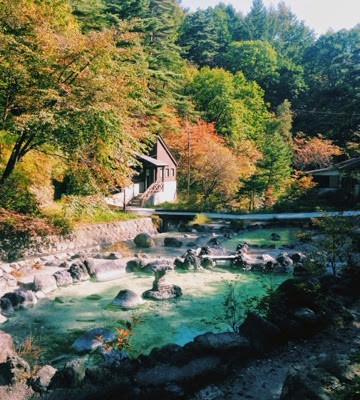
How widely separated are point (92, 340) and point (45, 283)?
15.2 feet

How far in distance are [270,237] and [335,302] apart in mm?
14458

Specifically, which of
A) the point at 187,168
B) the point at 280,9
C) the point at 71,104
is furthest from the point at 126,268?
the point at 280,9

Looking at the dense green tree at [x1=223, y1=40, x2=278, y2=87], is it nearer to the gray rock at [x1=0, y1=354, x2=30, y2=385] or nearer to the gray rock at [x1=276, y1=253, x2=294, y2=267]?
the gray rock at [x1=276, y1=253, x2=294, y2=267]

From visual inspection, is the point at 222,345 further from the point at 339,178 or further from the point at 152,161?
the point at 339,178

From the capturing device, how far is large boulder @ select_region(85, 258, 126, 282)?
45.4ft

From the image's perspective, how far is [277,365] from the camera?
662cm

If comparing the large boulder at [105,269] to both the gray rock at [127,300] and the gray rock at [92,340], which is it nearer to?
the gray rock at [127,300]

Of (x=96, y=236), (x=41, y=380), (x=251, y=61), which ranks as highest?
(x=251, y=61)

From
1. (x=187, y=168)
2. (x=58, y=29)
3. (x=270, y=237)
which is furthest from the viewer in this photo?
(x=187, y=168)

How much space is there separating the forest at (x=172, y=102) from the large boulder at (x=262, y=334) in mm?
10292

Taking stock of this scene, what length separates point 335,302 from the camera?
862 centimetres

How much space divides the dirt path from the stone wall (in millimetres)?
12625

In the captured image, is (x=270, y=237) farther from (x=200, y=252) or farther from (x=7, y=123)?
(x=7, y=123)

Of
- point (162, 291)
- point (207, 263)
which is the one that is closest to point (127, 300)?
point (162, 291)
